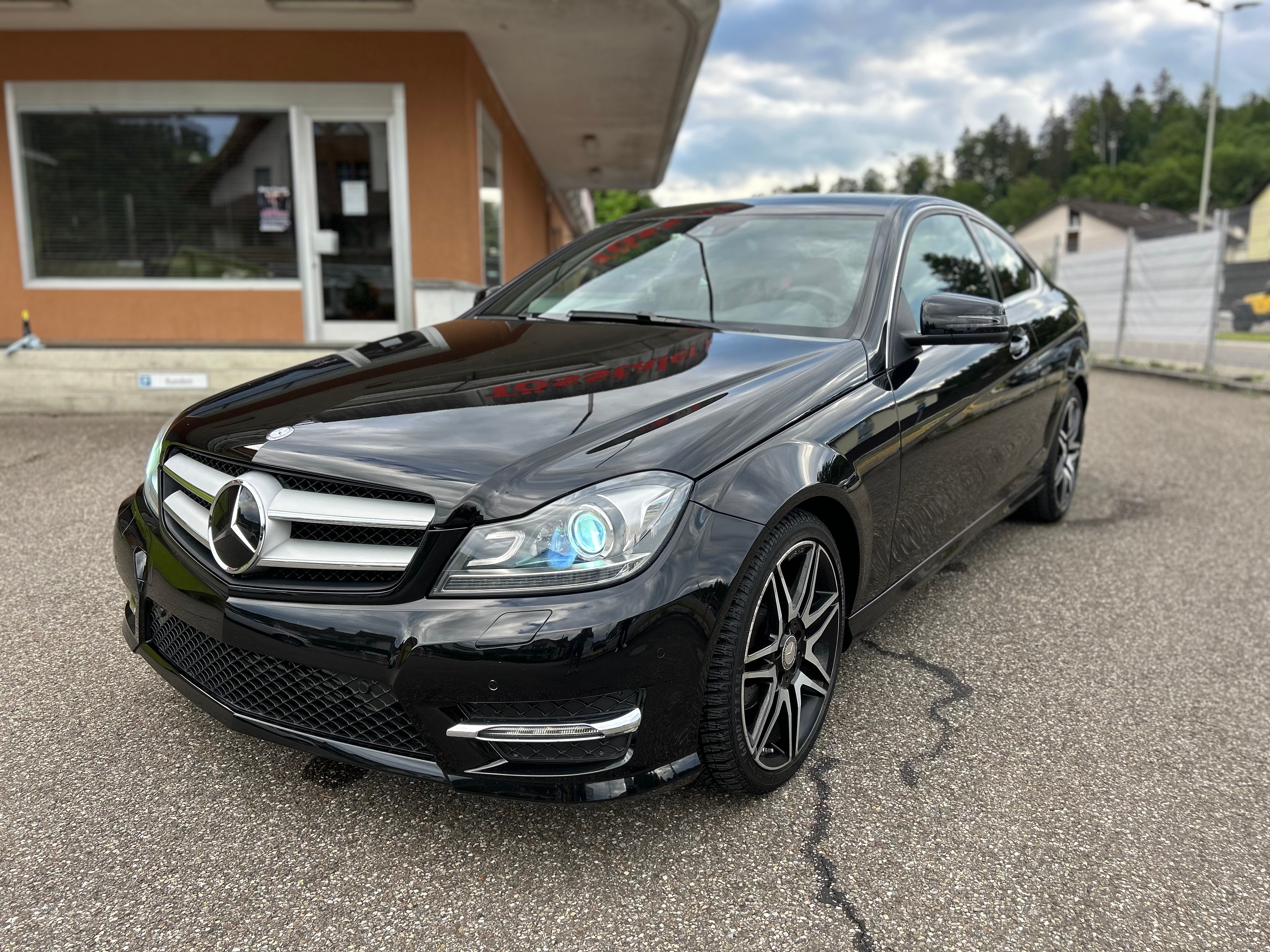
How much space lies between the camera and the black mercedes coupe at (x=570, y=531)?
6.11 feet

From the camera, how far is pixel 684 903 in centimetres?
196

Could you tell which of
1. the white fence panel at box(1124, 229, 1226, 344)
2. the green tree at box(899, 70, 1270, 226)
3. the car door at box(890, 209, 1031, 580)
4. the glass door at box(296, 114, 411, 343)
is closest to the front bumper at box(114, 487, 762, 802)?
the car door at box(890, 209, 1031, 580)

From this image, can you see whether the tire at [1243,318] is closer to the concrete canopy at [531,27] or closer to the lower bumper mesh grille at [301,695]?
the concrete canopy at [531,27]

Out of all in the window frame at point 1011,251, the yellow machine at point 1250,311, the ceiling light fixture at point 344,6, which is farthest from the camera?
the yellow machine at point 1250,311

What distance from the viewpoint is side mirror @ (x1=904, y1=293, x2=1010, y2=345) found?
2799mm

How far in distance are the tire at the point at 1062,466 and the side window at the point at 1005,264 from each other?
0.67 m

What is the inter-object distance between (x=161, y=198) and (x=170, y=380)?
2683 millimetres

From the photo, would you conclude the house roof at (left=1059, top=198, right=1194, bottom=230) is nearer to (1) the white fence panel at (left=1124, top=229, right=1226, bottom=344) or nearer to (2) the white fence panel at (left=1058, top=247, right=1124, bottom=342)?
(2) the white fence panel at (left=1058, top=247, right=1124, bottom=342)

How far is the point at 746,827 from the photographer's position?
223cm

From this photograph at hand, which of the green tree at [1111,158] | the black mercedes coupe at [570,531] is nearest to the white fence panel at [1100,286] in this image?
the black mercedes coupe at [570,531]

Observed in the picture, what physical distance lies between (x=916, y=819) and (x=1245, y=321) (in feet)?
44.6

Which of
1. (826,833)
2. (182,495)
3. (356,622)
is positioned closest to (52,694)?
(182,495)

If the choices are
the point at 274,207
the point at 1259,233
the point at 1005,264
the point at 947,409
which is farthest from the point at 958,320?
the point at 1259,233

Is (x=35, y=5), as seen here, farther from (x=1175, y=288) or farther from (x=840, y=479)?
(x=1175, y=288)
